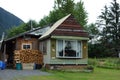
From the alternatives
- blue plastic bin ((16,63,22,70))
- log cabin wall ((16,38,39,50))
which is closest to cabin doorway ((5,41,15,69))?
log cabin wall ((16,38,39,50))

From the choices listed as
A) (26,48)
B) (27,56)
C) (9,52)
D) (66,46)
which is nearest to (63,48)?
(66,46)

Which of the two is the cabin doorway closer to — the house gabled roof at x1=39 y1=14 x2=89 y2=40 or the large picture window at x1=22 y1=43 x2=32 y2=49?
the large picture window at x1=22 y1=43 x2=32 y2=49

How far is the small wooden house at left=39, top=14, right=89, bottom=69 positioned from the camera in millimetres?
29203

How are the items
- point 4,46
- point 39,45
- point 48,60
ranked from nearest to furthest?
1. point 48,60
2. point 39,45
3. point 4,46

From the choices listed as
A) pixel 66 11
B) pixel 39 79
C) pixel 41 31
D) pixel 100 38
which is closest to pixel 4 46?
pixel 41 31

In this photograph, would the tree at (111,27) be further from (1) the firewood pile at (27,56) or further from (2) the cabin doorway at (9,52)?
(1) the firewood pile at (27,56)

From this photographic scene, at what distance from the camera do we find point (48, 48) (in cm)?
2984

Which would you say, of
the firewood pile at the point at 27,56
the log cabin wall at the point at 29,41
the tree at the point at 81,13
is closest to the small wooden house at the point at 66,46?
the firewood pile at the point at 27,56

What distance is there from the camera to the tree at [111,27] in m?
73.9

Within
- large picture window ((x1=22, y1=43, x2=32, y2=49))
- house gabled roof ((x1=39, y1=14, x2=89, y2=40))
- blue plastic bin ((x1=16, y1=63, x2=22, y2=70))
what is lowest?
blue plastic bin ((x1=16, y1=63, x2=22, y2=70))

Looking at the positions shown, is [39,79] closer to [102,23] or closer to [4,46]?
[4,46]

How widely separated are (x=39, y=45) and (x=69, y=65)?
5.14 m

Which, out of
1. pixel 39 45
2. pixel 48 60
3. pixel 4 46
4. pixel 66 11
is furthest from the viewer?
pixel 66 11

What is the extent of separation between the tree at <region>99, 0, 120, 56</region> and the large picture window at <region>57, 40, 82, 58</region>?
42.5 metres
